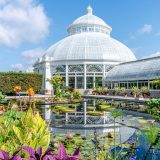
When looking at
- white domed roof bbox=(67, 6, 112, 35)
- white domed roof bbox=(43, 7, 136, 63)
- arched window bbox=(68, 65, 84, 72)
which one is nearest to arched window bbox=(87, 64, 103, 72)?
white domed roof bbox=(43, 7, 136, 63)

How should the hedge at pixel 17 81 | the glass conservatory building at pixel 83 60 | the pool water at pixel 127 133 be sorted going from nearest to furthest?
the pool water at pixel 127 133, the hedge at pixel 17 81, the glass conservatory building at pixel 83 60

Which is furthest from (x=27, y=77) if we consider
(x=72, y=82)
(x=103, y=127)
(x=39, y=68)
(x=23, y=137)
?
(x=23, y=137)

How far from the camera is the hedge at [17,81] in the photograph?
3256cm

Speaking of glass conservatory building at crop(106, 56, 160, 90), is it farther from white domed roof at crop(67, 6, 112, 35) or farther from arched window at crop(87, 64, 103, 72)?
white domed roof at crop(67, 6, 112, 35)

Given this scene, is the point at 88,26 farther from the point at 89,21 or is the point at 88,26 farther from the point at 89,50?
the point at 89,50

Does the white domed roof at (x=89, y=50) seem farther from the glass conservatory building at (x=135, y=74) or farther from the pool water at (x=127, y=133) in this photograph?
the pool water at (x=127, y=133)

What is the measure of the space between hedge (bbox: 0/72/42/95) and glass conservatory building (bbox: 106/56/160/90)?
35.7ft

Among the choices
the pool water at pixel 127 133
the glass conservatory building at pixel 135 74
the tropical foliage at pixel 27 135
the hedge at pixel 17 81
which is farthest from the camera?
the hedge at pixel 17 81

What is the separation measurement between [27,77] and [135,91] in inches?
593

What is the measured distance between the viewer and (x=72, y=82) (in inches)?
1587

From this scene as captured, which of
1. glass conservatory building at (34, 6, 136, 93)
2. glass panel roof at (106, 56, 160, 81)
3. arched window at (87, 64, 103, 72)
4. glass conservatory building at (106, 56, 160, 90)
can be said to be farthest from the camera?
arched window at (87, 64, 103, 72)

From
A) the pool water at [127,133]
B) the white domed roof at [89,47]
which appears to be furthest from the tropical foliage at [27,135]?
the white domed roof at [89,47]

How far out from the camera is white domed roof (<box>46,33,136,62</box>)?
40222mm

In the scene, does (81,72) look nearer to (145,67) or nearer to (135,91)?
(145,67)
